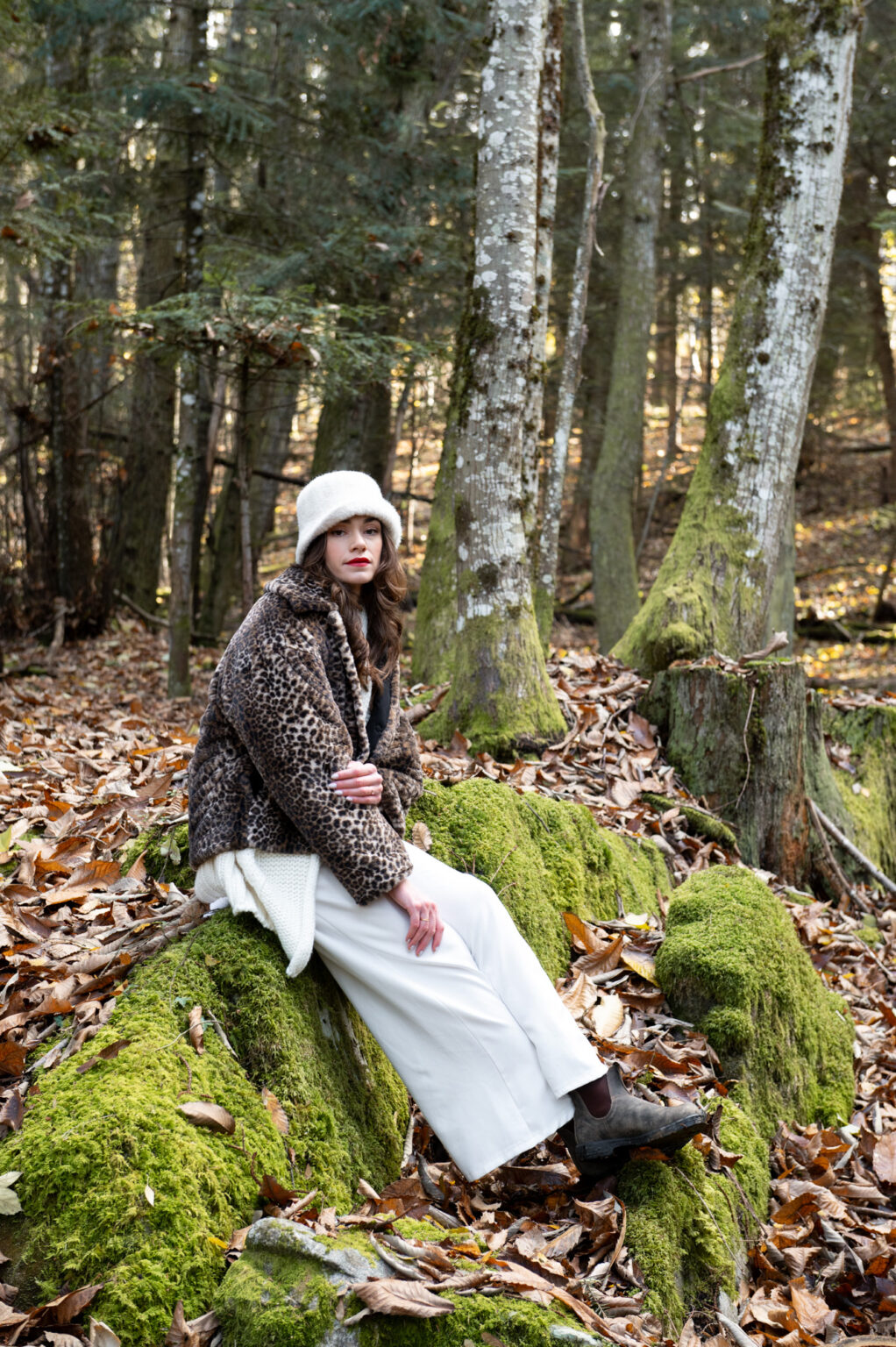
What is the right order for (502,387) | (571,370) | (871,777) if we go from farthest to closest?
(571,370)
(871,777)
(502,387)

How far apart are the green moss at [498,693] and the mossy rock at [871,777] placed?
259 cm

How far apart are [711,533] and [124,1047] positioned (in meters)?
5.44

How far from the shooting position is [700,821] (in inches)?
228

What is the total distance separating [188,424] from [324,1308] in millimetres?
8552

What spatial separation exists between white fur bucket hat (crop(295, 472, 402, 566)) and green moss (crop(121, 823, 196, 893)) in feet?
3.93

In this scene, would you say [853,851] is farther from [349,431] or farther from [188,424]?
[349,431]

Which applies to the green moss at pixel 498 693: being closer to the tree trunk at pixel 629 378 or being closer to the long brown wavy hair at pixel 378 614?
the long brown wavy hair at pixel 378 614

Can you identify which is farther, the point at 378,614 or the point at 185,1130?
the point at 378,614

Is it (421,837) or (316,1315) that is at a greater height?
(421,837)

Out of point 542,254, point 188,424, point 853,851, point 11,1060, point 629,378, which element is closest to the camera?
point 11,1060

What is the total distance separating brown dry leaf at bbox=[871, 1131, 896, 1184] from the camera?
12.7 ft

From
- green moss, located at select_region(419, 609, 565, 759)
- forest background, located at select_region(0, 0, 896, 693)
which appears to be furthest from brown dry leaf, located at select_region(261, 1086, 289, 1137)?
forest background, located at select_region(0, 0, 896, 693)

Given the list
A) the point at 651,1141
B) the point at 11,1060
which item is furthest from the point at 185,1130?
the point at 651,1141

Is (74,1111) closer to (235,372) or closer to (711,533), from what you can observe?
(711,533)
